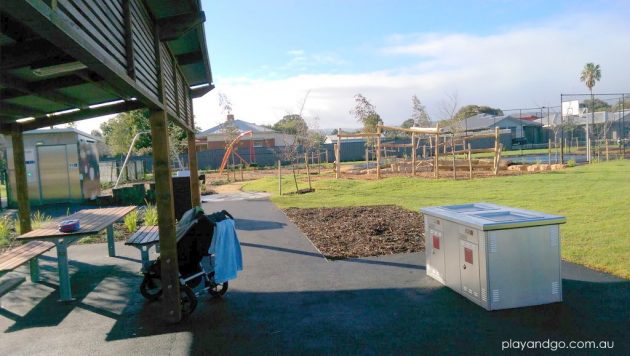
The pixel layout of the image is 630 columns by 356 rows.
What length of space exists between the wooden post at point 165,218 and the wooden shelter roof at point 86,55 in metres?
0.27

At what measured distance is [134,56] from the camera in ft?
14.3

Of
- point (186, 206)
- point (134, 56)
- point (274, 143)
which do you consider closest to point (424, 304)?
point (134, 56)

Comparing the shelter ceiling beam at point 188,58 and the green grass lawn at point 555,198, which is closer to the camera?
the green grass lawn at point 555,198

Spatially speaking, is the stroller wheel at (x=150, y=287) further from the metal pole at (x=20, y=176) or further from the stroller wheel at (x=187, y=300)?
the metal pole at (x=20, y=176)

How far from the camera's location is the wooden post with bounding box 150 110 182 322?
16.8 ft

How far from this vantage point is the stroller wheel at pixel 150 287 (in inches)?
230

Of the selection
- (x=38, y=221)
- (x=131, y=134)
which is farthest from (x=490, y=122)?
(x=38, y=221)

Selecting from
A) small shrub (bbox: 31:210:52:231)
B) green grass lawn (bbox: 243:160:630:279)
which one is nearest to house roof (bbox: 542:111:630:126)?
green grass lawn (bbox: 243:160:630:279)

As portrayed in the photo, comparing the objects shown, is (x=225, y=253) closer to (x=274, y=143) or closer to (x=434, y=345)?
(x=434, y=345)

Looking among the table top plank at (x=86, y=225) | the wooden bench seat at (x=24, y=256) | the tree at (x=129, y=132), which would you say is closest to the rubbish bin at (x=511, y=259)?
the table top plank at (x=86, y=225)

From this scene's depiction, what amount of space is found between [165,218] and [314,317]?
188 cm

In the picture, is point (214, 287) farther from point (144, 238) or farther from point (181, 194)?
point (181, 194)

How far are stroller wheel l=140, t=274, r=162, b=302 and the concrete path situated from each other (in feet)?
0.43

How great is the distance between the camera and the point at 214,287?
5910 mm
